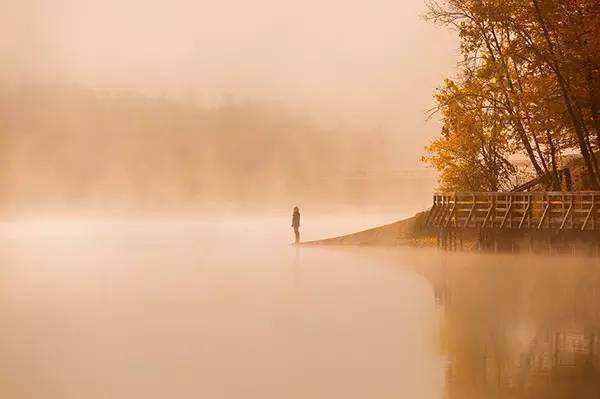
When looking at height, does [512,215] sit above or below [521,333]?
above

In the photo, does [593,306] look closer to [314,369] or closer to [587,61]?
[314,369]

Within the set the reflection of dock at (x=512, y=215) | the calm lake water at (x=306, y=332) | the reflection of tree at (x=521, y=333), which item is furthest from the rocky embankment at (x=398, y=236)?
the reflection of tree at (x=521, y=333)

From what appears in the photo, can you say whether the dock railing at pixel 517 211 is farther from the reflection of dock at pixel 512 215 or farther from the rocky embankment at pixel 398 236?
the rocky embankment at pixel 398 236

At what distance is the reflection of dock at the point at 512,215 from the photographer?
124 feet

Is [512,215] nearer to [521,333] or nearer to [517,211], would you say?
[517,211]

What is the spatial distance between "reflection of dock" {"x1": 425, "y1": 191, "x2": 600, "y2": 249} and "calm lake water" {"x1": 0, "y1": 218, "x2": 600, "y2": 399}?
2304 millimetres

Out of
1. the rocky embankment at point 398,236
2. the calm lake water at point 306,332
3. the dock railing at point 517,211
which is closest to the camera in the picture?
the calm lake water at point 306,332

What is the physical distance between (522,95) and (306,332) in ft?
79.3

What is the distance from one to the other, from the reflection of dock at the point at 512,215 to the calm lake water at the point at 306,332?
7.56ft

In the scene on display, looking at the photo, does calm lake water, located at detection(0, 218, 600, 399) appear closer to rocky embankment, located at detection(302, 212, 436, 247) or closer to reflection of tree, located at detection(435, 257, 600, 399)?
reflection of tree, located at detection(435, 257, 600, 399)

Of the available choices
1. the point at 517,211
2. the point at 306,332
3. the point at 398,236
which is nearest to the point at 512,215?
the point at 517,211

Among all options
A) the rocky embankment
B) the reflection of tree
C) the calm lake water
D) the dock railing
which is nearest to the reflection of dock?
the dock railing

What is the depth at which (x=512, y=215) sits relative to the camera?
40.9 metres

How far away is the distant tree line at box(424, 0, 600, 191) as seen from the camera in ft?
125
